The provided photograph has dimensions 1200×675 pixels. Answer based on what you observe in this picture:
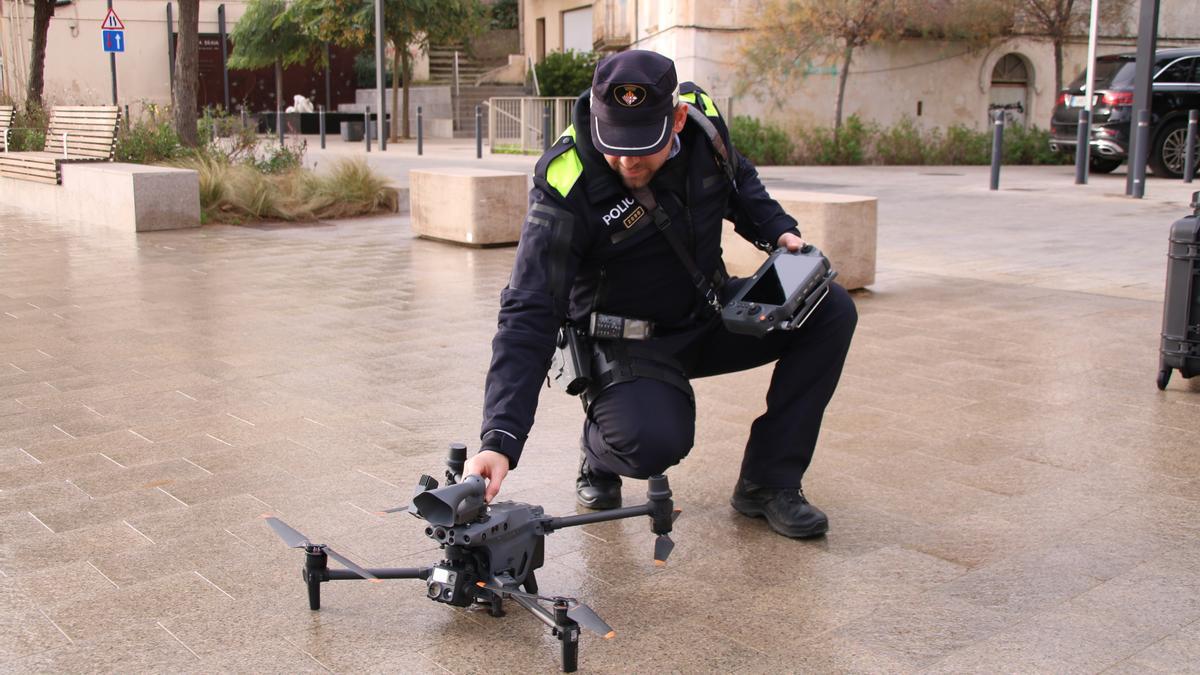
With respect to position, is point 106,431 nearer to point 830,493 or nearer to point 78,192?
point 830,493

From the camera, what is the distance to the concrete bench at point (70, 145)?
14.1m

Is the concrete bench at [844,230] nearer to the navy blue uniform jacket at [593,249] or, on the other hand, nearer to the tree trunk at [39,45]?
the navy blue uniform jacket at [593,249]

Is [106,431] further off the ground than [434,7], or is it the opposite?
[434,7]

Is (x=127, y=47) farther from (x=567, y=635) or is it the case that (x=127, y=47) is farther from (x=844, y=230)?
(x=567, y=635)

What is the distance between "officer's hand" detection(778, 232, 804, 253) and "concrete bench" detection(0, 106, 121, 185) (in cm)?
1190

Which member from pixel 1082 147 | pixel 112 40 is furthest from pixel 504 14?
pixel 1082 147

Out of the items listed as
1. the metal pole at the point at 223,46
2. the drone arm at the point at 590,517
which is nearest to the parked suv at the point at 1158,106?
the drone arm at the point at 590,517

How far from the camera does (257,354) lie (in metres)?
6.55

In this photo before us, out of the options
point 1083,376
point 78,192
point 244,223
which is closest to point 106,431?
point 1083,376

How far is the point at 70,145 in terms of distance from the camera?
1478cm

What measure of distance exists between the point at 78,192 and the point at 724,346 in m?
11.1

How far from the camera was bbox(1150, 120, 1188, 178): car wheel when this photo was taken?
59.2 ft

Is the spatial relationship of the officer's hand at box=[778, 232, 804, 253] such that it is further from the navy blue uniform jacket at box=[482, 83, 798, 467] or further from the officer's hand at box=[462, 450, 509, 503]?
the officer's hand at box=[462, 450, 509, 503]

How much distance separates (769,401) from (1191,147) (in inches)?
581
